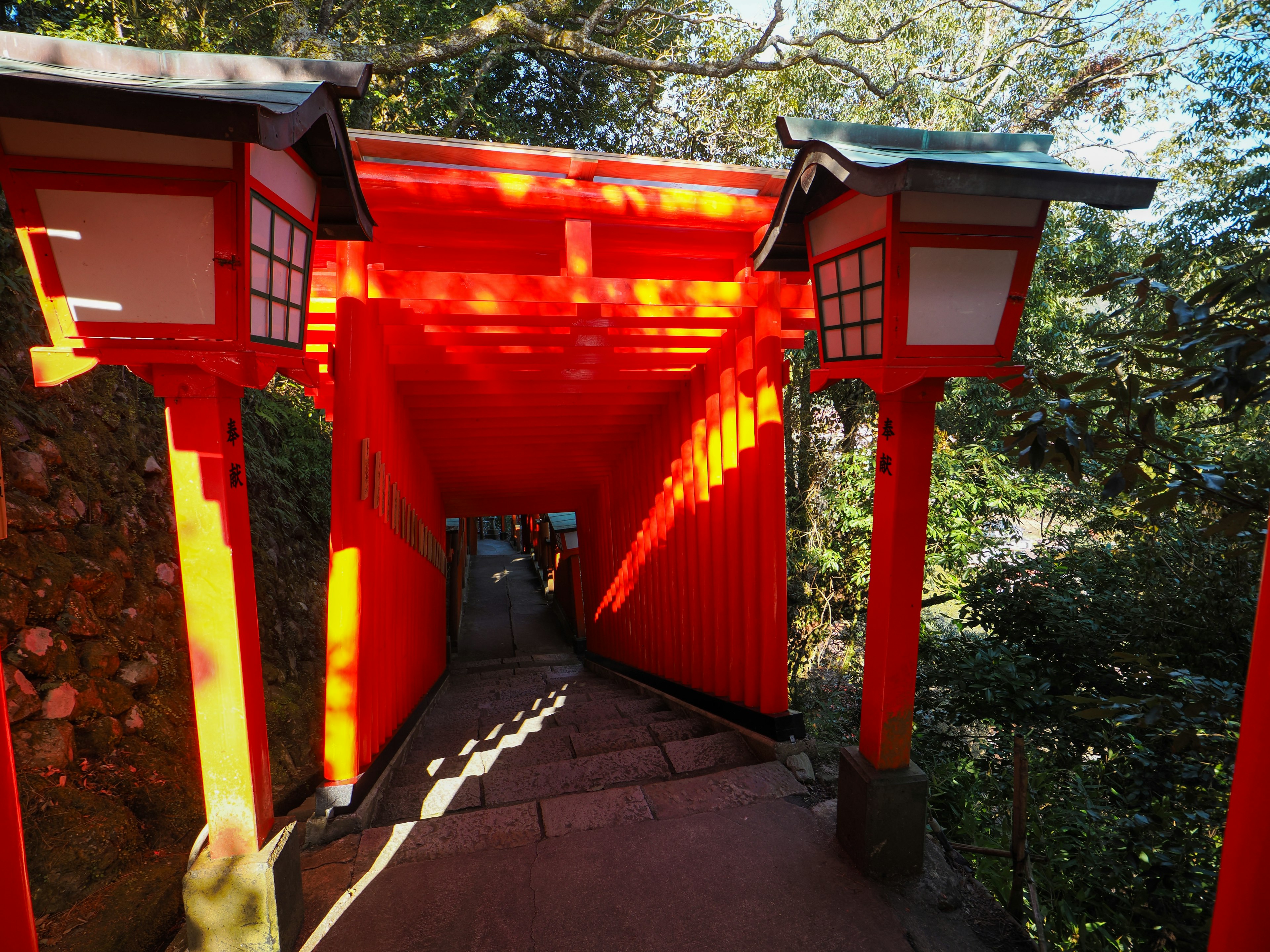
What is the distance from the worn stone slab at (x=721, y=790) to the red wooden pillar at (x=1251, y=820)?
8.20ft

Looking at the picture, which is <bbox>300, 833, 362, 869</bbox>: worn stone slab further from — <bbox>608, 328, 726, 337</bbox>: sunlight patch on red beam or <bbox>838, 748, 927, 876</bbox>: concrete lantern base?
<bbox>608, 328, 726, 337</bbox>: sunlight patch on red beam

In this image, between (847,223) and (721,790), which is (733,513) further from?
(847,223)

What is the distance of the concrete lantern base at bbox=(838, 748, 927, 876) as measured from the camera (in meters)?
2.83

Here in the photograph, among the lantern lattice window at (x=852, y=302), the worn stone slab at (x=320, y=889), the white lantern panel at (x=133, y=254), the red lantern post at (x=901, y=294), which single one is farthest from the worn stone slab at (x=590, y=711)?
the white lantern panel at (x=133, y=254)

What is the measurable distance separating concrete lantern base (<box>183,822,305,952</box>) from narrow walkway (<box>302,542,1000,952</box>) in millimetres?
283

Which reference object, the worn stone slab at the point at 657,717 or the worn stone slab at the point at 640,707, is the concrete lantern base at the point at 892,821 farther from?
the worn stone slab at the point at 640,707

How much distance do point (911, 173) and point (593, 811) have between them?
11.3 ft

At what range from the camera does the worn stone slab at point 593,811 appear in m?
3.32

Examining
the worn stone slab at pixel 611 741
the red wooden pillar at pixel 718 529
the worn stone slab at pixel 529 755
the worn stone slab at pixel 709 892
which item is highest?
the red wooden pillar at pixel 718 529

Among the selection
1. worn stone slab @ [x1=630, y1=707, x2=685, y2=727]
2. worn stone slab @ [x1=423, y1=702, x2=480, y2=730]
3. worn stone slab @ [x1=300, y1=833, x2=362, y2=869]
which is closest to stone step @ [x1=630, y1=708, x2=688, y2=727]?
worn stone slab @ [x1=630, y1=707, x2=685, y2=727]

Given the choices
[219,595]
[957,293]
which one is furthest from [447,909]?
[957,293]

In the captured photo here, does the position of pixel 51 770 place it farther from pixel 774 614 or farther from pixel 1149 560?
pixel 1149 560

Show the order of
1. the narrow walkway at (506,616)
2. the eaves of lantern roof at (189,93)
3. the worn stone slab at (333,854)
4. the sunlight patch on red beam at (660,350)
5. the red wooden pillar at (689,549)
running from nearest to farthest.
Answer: the eaves of lantern roof at (189,93), the worn stone slab at (333,854), the sunlight patch on red beam at (660,350), the red wooden pillar at (689,549), the narrow walkway at (506,616)

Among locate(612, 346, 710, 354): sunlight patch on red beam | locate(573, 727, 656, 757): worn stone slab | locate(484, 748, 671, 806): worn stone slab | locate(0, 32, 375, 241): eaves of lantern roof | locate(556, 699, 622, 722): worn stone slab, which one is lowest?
locate(556, 699, 622, 722): worn stone slab
